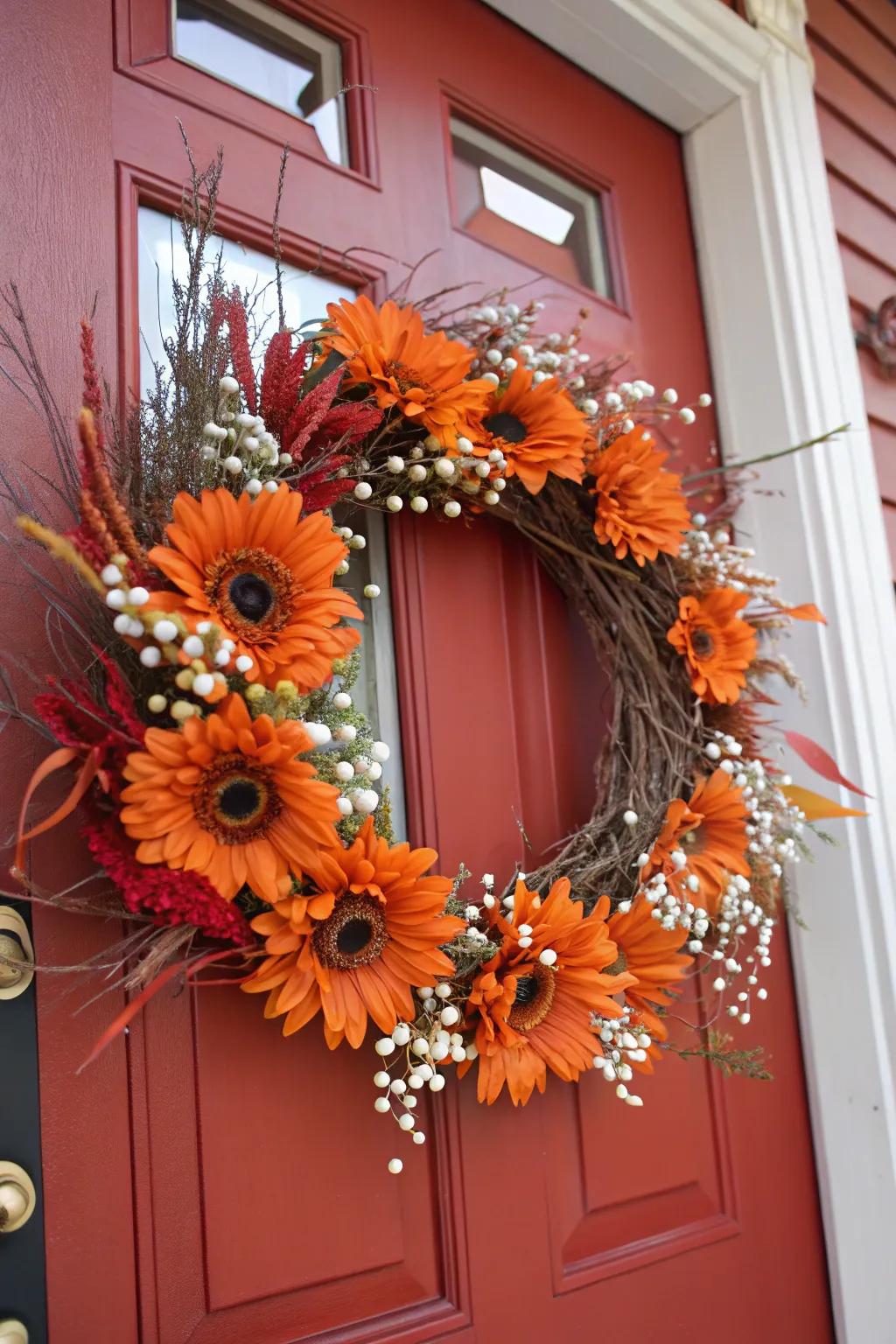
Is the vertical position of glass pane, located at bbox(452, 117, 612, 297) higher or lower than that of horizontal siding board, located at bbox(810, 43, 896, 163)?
lower

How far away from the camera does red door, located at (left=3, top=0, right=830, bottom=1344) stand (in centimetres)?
86

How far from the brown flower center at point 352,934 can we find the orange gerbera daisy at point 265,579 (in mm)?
188

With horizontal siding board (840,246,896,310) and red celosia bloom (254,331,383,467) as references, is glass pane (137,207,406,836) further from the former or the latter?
horizontal siding board (840,246,896,310)

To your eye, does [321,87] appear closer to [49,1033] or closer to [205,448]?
[205,448]

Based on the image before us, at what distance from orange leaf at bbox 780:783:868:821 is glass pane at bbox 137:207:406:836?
504mm

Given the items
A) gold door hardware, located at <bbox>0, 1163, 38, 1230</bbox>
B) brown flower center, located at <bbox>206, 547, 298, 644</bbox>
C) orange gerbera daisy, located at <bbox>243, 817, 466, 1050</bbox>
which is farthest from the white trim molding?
gold door hardware, located at <bbox>0, 1163, 38, 1230</bbox>

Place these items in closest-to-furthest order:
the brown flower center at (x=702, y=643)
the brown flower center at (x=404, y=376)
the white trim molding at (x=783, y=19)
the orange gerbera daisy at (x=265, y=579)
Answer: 1. the orange gerbera daisy at (x=265, y=579)
2. the brown flower center at (x=404, y=376)
3. the brown flower center at (x=702, y=643)
4. the white trim molding at (x=783, y=19)

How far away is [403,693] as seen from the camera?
112cm

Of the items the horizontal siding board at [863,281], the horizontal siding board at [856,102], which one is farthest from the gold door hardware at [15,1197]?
the horizontal siding board at [856,102]

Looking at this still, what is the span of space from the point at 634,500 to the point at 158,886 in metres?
0.68

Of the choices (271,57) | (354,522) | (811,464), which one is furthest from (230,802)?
(811,464)

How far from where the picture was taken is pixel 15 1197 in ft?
2.55

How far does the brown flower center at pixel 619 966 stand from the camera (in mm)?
1042

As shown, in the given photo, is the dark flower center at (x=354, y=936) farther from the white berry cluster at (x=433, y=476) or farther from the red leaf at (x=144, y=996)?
the white berry cluster at (x=433, y=476)
